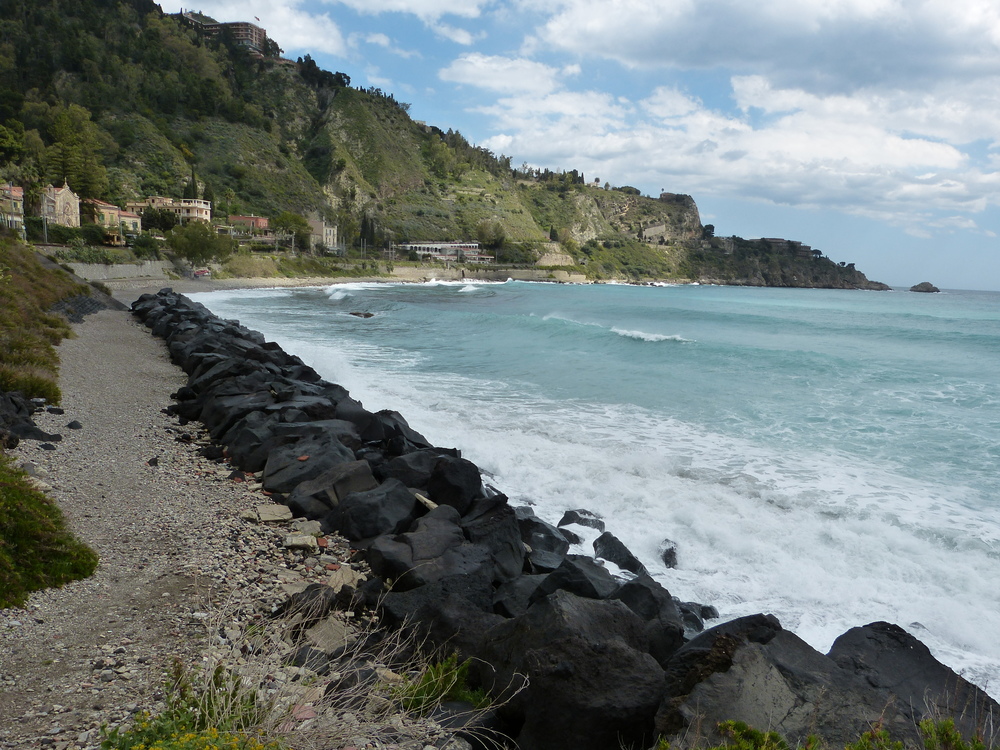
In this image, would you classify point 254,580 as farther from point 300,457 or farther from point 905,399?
point 905,399

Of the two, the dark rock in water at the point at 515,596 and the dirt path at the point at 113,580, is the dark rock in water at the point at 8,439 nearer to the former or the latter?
the dirt path at the point at 113,580

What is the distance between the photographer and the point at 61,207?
2176 inches

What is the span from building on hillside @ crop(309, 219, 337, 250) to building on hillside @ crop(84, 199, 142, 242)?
29210 millimetres

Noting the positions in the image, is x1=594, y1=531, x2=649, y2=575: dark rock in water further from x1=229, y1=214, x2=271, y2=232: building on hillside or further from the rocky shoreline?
x1=229, y1=214, x2=271, y2=232: building on hillside

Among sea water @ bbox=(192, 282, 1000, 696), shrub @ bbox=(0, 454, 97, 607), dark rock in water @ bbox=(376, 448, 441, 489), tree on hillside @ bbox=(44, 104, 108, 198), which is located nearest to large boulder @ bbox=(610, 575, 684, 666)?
sea water @ bbox=(192, 282, 1000, 696)

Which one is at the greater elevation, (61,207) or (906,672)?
(61,207)

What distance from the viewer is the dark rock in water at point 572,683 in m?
3.35

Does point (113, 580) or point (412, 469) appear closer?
point (113, 580)

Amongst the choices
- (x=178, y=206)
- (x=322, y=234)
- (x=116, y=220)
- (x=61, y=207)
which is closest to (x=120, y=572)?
(x=61, y=207)

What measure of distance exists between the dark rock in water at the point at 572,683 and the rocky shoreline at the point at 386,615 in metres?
0.01

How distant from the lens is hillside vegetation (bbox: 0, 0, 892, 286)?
84.6m

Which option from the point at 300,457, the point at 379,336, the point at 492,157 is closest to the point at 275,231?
the point at 379,336

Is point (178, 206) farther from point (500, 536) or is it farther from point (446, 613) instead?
point (446, 613)

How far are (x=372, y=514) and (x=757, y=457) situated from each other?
698cm
